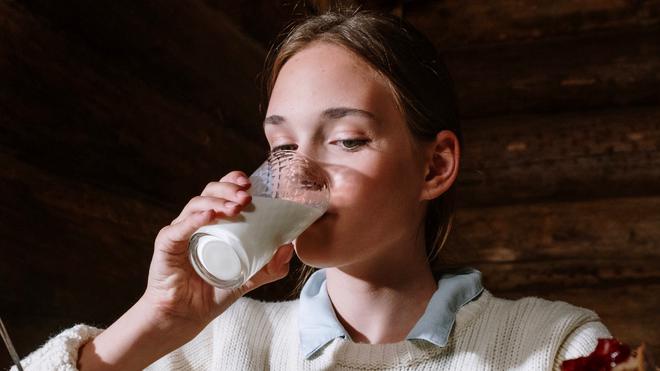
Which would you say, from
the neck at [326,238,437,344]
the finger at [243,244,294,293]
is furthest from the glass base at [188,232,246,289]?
the neck at [326,238,437,344]

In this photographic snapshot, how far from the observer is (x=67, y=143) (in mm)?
1465

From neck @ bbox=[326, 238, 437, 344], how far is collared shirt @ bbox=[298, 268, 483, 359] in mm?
28

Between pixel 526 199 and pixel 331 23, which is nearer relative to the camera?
pixel 331 23

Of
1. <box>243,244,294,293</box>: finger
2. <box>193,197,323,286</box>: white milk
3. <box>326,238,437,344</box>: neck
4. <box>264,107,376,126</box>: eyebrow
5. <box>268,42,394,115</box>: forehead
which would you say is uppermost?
<box>268,42,394,115</box>: forehead

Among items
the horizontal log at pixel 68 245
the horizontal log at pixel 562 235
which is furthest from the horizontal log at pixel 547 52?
the horizontal log at pixel 68 245

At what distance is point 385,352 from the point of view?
1.29 metres

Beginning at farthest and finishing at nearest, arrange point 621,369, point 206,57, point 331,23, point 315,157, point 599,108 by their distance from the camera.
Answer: point 599,108 < point 206,57 < point 331,23 < point 315,157 < point 621,369

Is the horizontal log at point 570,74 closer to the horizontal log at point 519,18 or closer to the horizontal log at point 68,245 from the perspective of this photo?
the horizontal log at point 519,18

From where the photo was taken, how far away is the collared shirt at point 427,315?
1.28m

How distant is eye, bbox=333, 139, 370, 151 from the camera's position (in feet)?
→ 3.83

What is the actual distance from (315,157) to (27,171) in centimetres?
54

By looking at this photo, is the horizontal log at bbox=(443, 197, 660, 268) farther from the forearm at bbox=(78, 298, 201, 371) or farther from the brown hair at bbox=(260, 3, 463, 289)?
the forearm at bbox=(78, 298, 201, 371)

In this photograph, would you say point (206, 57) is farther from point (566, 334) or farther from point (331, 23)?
point (566, 334)

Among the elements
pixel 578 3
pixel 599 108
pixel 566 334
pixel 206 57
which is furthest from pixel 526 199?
pixel 566 334
